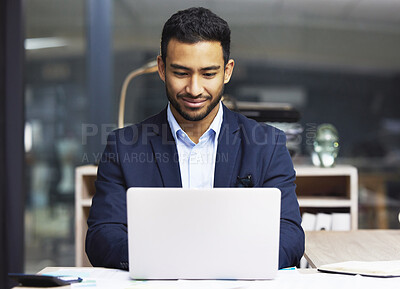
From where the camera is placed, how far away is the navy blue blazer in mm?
1730

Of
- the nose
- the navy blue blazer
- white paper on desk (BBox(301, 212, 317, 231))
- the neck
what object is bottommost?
white paper on desk (BBox(301, 212, 317, 231))

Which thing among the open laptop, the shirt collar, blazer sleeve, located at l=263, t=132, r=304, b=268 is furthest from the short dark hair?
the open laptop

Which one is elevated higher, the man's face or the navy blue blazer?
the man's face

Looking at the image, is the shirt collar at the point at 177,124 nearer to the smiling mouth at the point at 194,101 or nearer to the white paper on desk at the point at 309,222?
the smiling mouth at the point at 194,101

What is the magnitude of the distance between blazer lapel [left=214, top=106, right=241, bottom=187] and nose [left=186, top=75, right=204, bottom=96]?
0.24 m

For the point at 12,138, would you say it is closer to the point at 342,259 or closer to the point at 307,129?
the point at 307,129

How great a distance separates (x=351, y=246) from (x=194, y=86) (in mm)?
760

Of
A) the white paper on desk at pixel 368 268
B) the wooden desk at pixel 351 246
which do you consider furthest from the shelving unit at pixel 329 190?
the white paper on desk at pixel 368 268

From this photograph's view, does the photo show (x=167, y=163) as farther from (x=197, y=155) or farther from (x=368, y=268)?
(x=368, y=268)

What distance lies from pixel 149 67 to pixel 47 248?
1.53 meters

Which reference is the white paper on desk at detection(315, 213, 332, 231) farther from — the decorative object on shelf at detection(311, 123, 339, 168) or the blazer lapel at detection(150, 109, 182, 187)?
the blazer lapel at detection(150, 109, 182, 187)

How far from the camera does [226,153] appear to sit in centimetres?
185

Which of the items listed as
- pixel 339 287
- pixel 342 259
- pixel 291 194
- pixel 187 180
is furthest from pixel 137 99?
pixel 339 287

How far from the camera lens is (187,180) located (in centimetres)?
188
